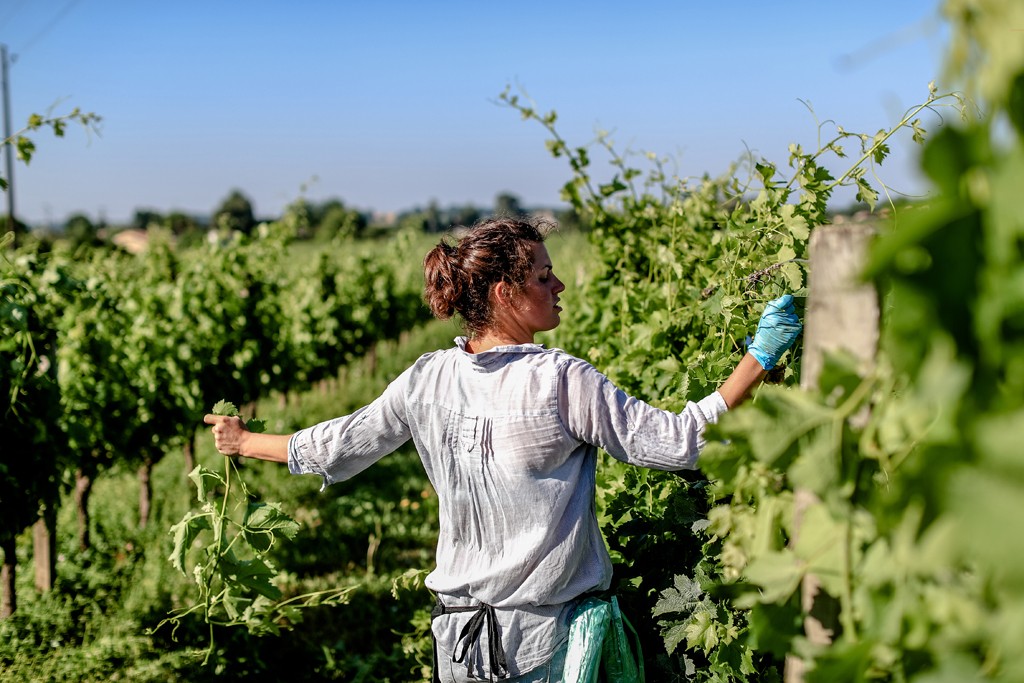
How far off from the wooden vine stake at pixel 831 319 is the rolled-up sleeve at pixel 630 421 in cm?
57

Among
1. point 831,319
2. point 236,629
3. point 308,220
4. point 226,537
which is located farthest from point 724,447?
point 308,220

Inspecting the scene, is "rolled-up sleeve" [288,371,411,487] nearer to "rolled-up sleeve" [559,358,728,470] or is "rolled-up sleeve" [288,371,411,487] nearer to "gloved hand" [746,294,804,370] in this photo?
"rolled-up sleeve" [559,358,728,470]

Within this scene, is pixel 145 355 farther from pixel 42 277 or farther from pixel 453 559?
pixel 453 559

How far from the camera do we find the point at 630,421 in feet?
6.35

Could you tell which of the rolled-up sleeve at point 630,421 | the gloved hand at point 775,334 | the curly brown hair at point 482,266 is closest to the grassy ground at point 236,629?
the curly brown hair at point 482,266

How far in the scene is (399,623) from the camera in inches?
180

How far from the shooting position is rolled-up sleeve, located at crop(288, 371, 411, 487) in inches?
89.6

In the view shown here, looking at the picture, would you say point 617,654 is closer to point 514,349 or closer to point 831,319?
point 514,349

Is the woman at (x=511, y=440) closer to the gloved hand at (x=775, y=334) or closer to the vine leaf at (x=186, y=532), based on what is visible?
the gloved hand at (x=775, y=334)

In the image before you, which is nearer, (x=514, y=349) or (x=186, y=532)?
(x=514, y=349)

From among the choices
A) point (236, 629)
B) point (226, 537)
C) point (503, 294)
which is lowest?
point (236, 629)

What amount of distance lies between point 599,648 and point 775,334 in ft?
2.73

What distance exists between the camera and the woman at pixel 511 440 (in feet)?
6.38

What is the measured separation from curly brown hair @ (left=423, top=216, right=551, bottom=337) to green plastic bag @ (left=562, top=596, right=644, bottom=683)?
721 millimetres
